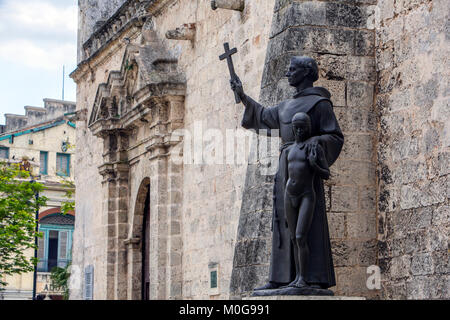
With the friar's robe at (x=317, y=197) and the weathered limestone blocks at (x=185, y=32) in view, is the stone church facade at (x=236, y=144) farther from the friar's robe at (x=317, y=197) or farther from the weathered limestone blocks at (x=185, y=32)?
the friar's robe at (x=317, y=197)

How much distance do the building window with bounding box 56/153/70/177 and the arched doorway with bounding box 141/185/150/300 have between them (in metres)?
17.9

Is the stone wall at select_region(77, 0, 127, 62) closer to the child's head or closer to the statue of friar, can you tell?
the statue of friar

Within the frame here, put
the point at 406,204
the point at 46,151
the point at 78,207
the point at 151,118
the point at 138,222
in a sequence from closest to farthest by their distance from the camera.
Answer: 1. the point at 406,204
2. the point at 151,118
3. the point at 138,222
4. the point at 78,207
5. the point at 46,151

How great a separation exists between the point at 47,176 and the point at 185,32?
797 inches

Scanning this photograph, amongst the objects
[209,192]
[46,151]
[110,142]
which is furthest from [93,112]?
[46,151]

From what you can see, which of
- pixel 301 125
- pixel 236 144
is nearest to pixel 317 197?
pixel 301 125

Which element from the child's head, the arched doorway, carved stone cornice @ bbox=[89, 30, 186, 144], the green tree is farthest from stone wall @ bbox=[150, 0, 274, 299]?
the green tree

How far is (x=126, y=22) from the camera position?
16.5m

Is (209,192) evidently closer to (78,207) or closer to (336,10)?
(336,10)

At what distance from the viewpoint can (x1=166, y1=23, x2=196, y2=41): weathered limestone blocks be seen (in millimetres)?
13250

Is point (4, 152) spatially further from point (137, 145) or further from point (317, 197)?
point (317, 197)

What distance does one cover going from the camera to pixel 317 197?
688cm

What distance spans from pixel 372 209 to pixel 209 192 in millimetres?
4358

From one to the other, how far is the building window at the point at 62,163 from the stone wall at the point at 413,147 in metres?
25.6
